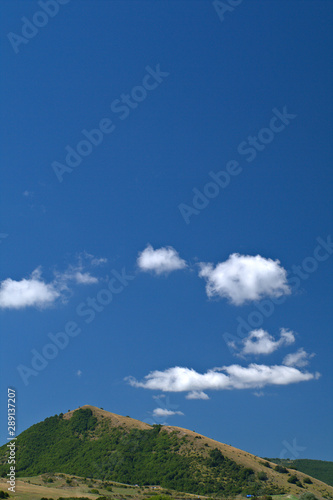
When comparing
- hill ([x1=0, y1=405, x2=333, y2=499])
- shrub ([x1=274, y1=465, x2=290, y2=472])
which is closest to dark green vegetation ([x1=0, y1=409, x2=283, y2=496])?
hill ([x1=0, y1=405, x2=333, y2=499])

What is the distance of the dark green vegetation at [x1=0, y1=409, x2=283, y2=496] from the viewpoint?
105550 millimetres

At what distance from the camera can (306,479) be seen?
117 meters

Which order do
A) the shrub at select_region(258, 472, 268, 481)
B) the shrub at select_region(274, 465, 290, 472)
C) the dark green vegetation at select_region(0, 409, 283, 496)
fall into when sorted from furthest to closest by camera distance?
1. the shrub at select_region(274, 465, 290, 472)
2. the shrub at select_region(258, 472, 268, 481)
3. the dark green vegetation at select_region(0, 409, 283, 496)

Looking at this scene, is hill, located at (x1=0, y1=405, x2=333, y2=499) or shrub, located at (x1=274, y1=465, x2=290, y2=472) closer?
hill, located at (x1=0, y1=405, x2=333, y2=499)

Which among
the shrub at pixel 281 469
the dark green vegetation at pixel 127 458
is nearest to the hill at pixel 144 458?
the dark green vegetation at pixel 127 458

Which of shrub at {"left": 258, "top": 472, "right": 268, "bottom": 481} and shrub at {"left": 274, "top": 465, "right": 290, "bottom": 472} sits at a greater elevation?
shrub at {"left": 274, "top": 465, "right": 290, "bottom": 472}

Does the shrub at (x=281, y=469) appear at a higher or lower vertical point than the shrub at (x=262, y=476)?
higher

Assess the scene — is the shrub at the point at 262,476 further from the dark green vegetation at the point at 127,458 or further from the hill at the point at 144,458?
the dark green vegetation at the point at 127,458

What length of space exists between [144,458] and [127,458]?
503 cm

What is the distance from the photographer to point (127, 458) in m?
124

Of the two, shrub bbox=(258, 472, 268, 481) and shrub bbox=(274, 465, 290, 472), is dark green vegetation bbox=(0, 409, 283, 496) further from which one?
shrub bbox=(274, 465, 290, 472)

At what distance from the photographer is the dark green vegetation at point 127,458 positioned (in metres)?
106

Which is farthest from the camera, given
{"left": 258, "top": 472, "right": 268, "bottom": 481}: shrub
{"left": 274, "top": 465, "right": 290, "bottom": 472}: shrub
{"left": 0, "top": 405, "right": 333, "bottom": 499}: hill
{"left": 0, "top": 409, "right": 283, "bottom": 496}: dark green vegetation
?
{"left": 274, "top": 465, "right": 290, "bottom": 472}: shrub

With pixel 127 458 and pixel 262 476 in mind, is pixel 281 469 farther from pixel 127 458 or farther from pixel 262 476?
pixel 127 458
